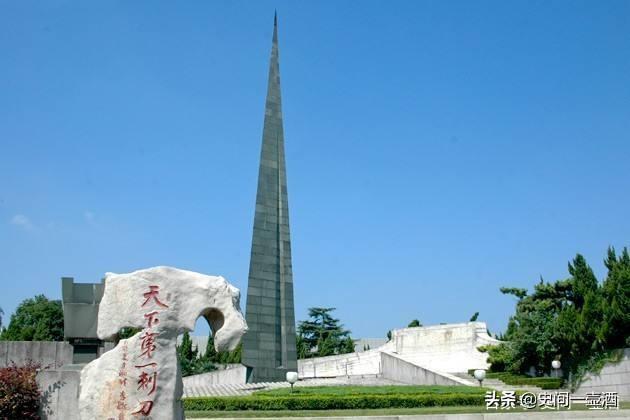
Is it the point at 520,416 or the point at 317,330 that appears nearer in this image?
the point at 520,416

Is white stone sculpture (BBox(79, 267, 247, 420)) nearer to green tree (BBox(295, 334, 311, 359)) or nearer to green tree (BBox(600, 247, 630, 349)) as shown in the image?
green tree (BBox(600, 247, 630, 349))

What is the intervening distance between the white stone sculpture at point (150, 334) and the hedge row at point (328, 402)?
20.1ft

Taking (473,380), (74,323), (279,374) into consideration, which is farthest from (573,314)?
(74,323)

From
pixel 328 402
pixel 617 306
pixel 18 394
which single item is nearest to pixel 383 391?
pixel 328 402

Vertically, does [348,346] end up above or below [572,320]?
below

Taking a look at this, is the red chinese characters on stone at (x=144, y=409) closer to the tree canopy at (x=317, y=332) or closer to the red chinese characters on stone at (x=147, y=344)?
the red chinese characters on stone at (x=147, y=344)

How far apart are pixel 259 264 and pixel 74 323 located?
37.6 ft

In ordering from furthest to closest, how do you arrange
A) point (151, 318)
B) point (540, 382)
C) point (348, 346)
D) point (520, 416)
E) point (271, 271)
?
point (348, 346), point (271, 271), point (540, 382), point (520, 416), point (151, 318)

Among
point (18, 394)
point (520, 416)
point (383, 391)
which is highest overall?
point (18, 394)

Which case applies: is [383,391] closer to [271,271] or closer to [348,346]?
[271,271]

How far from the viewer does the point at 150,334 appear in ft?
20.5

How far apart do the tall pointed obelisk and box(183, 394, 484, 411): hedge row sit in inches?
344

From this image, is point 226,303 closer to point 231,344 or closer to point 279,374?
point 231,344

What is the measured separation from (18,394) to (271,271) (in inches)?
603
